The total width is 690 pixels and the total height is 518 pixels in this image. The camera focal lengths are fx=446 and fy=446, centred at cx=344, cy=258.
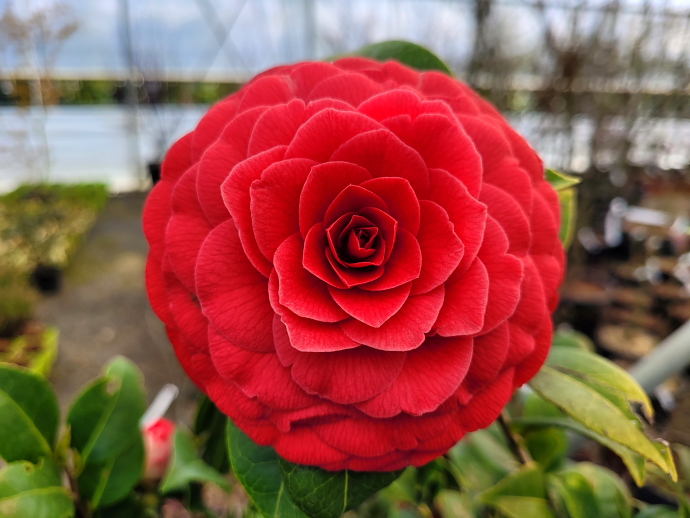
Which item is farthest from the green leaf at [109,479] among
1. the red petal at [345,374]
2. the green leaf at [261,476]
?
the red petal at [345,374]

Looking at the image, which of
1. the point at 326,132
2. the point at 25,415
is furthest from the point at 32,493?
the point at 326,132

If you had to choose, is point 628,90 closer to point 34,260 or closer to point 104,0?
point 34,260

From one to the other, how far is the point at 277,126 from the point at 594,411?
336 mm

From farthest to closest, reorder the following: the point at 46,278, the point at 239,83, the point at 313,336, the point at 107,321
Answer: the point at 239,83, the point at 46,278, the point at 107,321, the point at 313,336

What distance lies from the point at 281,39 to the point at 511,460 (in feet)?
22.1

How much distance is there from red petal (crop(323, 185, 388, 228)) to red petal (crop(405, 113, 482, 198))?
4 cm

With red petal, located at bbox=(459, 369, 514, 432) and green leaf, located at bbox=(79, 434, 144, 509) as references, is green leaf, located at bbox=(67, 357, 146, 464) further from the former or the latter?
red petal, located at bbox=(459, 369, 514, 432)

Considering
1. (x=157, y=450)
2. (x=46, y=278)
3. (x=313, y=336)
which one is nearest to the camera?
(x=313, y=336)

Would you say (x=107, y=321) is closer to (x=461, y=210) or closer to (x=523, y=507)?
(x=523, y=507)

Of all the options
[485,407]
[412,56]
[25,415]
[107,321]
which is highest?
[412,56]

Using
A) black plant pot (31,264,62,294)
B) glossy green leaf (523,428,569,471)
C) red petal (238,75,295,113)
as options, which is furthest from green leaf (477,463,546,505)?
black plant pot (31,264,62,294)

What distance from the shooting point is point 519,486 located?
48 centimetres

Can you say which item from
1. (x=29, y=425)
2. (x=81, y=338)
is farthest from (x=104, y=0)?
(x=29, y=425)

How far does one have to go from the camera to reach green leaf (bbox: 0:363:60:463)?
0.43 metres
